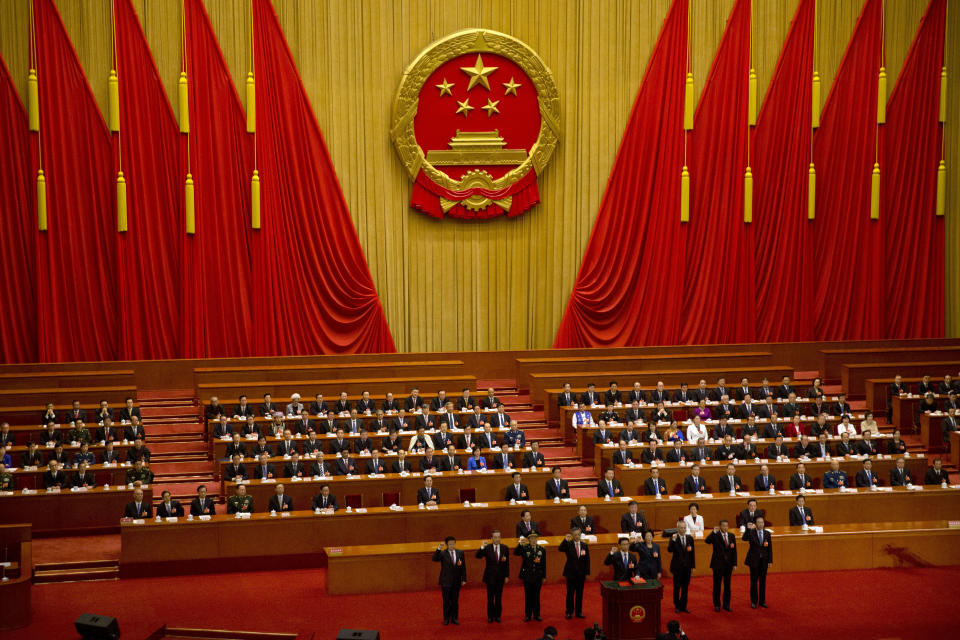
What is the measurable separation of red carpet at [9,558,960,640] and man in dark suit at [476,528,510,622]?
0.13 metres

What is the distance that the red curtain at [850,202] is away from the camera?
16703 mm

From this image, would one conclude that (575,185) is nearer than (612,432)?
No

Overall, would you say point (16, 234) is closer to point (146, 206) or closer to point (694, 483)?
point (146, 206)

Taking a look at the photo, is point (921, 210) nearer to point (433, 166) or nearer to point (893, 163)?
point (893, 163)

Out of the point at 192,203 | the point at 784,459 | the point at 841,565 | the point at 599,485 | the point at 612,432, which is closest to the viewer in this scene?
the point at 841,565

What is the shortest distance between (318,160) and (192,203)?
1857 millimetres

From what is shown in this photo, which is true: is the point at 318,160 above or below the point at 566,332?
above

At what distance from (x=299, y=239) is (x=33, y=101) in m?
3.90

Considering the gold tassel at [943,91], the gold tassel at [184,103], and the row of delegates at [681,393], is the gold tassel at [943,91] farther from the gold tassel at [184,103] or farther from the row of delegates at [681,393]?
the gold tassel at [184,103]

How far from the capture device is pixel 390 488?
36.9 ft

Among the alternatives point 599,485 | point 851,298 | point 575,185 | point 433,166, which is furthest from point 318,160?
point 851,298

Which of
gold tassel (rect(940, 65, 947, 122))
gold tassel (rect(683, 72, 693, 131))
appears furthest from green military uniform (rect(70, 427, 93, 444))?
gold tassel (rect(940, 65, 947, 122))

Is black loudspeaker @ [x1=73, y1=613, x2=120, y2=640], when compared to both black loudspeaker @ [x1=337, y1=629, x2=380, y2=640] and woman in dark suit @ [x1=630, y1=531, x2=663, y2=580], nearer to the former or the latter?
black loudspeaker @ [x1=337, y1=629, x2=380, y2=640]

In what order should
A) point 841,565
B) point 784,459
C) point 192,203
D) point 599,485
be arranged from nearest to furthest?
point 841,565 → point 599,485 → point 784,459 → point 192,203
